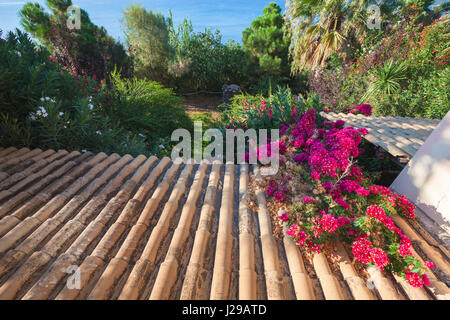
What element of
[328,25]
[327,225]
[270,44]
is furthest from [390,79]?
[270,44]

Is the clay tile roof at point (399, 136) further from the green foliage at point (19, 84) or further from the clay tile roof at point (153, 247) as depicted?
the green foliage at point (19, 84)

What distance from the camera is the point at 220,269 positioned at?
1.43 meters

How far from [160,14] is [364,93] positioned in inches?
555

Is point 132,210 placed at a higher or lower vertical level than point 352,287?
higher

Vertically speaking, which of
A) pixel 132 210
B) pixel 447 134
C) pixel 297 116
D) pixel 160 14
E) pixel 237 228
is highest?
pixel 160 14

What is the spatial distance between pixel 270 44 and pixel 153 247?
14.0 meters

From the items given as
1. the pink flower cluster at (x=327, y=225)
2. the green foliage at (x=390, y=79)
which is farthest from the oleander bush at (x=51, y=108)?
the green foliage at (x=390, y=79)

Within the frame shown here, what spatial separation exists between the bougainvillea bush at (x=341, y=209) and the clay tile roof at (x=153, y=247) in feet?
0.40

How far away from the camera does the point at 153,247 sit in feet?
5.25

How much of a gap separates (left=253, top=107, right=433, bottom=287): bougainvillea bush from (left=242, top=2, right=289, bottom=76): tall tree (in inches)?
437

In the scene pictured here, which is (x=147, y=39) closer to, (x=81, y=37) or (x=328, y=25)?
(x=81, y=37)

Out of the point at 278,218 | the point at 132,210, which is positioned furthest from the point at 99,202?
the point at 278,218

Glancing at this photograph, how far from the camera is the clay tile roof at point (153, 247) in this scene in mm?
1304
